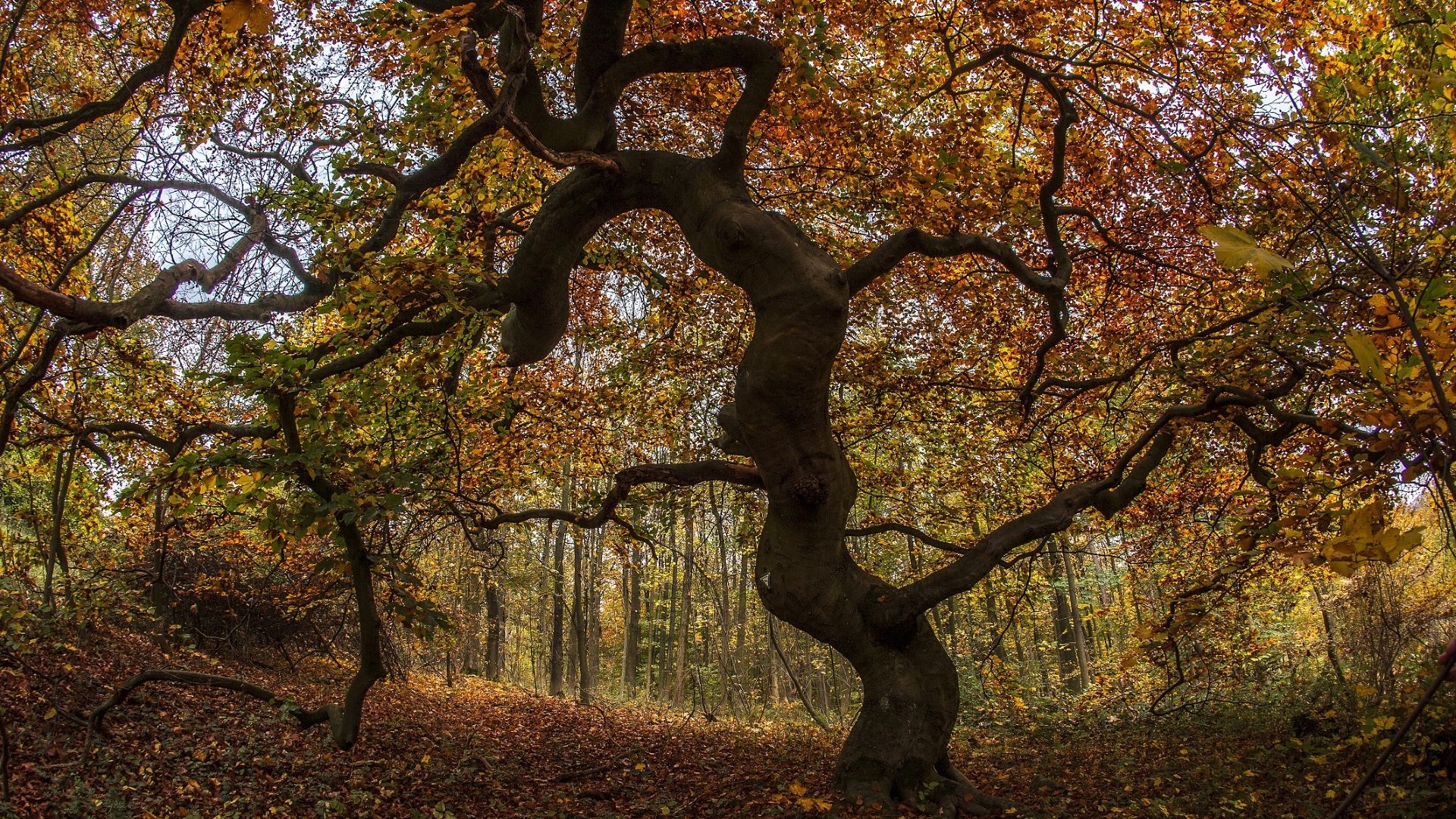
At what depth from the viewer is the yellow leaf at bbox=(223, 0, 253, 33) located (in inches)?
33.6

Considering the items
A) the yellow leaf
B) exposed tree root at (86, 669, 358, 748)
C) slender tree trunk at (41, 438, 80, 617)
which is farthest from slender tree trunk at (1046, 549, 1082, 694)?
the yellow leaf

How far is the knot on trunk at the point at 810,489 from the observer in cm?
529

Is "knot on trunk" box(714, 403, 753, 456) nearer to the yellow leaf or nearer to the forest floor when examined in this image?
the forest floor

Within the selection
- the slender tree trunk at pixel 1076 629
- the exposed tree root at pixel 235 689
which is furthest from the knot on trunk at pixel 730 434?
the slender tree trunk at pixel 1076 629

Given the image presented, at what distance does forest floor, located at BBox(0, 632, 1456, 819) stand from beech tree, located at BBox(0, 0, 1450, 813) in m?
0.65

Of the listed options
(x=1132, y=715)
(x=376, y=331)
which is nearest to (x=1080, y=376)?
(x=1132, y=715)

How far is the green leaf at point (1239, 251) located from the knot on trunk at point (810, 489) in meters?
4.40

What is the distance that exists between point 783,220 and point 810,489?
1818 millimetres

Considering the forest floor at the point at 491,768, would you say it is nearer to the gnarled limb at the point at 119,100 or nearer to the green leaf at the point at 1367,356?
the gnarled limb at the point at 119,100

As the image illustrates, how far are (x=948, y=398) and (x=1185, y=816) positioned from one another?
4.23 metres

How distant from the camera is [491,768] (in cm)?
675

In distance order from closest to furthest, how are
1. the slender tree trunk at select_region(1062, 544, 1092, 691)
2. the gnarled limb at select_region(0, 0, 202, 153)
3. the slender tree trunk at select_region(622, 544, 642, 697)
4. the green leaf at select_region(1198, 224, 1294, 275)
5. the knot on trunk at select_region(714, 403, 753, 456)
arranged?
the green leaf at select_region(1198, 224, 1294, 275)
the gnarled limb at select_region(0, 0, 202, 153)
the knot on trunk at select_region(714, 403, 753, 456)
the slender tree trunk at select_region(1062, 544, 1092, 691)
the slender tree trunk at select_region(622, 544, 642, 697)

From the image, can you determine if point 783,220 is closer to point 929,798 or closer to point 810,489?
point 810,489

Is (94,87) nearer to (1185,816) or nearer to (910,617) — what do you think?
(910,617)
